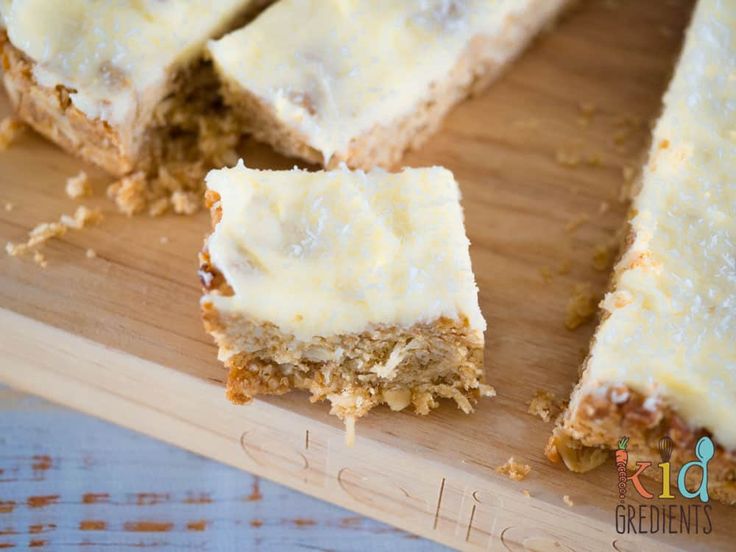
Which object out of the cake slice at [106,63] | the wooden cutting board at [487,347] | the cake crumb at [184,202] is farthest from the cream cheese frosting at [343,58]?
the cake crumb at [184,202]

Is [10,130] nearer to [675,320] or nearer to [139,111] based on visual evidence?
[139,111]

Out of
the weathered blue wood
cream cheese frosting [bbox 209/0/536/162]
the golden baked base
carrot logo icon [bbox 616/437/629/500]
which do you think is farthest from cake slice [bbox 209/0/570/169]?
carrot logo icon [bbox 616/437/629/500]

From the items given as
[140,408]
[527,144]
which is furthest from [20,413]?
[527,144]

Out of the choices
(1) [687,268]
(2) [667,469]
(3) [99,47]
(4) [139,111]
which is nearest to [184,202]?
(4) [139,111]

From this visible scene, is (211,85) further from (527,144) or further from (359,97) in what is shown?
(527,144)

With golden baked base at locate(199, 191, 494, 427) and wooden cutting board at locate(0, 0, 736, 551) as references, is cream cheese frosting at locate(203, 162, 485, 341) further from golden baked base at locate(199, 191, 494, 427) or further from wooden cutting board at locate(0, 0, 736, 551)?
wooden cutting board at locate(0, 0, 736, 551)

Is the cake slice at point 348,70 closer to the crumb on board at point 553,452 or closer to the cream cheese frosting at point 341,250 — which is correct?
the cream cheese frosting at point 341,250
